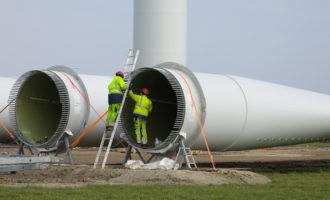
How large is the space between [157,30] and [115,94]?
9.69 m

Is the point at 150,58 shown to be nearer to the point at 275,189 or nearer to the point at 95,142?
the point at 95,142

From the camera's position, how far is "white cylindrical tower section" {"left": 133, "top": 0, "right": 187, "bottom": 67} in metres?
25.9

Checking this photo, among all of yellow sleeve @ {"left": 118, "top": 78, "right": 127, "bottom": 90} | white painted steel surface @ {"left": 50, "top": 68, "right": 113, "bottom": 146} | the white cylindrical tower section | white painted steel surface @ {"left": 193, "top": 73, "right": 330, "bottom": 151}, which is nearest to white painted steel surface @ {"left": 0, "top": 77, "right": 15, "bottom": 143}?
the white cylindrical tower section

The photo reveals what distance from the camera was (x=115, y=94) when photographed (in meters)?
16.8

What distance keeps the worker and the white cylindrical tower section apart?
9.16 metres

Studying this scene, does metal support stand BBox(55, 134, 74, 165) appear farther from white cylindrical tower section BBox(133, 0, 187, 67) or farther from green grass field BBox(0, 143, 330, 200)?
white cylindrical tower section BBox(133, 0, 187, 67)

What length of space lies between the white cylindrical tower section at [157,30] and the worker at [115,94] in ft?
30.1

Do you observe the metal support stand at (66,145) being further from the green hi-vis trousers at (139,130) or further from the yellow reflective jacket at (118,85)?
the yellow reflective jacket at (118,85)

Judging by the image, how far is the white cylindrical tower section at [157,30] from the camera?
85.1ft

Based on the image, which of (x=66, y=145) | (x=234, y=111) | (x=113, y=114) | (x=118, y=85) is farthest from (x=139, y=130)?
(x=66, y=145)

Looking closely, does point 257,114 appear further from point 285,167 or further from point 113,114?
point 113,114

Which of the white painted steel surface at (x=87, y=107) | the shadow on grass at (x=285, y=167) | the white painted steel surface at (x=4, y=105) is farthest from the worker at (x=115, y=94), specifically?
the white painted steel surface at (x=4, y=105)

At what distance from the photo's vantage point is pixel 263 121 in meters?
17.9

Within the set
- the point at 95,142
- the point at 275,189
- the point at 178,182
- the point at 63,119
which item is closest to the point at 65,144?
the point at 63,119
